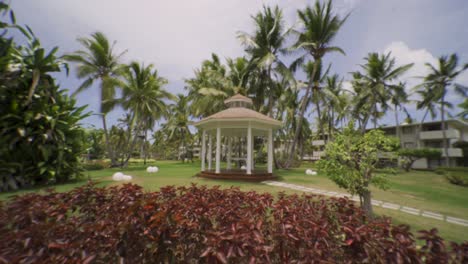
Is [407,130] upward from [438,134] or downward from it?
upward

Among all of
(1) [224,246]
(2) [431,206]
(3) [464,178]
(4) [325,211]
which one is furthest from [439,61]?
(1) [224,246]

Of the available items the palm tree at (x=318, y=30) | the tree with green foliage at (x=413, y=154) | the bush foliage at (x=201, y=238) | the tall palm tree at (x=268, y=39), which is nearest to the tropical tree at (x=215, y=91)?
the tall palm tree at (x=268, y=39)

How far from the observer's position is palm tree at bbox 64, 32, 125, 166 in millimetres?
16859

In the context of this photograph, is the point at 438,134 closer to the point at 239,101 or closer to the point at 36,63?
the point at 239,101

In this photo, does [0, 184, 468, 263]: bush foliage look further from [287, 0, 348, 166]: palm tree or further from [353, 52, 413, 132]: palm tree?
[353, 52, 413, 132]: palm tree

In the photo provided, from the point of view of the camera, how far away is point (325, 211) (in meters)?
2.47

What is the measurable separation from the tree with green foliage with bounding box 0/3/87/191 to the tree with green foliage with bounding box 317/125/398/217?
10253mm

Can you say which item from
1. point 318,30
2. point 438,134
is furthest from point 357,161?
point 438,134

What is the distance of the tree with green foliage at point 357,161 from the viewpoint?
4.80 m

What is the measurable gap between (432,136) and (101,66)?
40.6 m

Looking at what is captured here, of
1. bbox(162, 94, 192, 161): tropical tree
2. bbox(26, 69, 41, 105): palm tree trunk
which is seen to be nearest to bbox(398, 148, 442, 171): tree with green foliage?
bbox(162, 94, 192, 161): tropical tree

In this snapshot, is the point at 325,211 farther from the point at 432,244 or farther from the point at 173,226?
the point at 173,226

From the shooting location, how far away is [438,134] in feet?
81.6

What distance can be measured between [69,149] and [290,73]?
15494 millimetres
